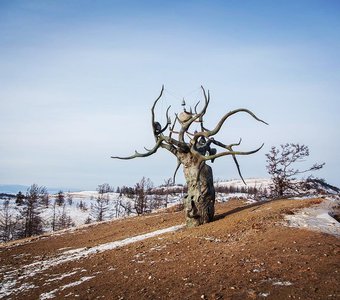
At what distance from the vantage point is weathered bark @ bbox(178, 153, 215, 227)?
13.1 meters

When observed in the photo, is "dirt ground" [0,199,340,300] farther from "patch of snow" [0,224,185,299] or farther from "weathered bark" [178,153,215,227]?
"weathered bark" [178,153,215,227]

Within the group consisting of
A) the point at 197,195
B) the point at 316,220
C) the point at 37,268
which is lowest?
the point at 37,268

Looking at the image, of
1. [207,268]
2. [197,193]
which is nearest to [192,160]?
[197,193]

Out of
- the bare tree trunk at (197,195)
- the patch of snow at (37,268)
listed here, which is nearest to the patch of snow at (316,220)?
the bare tree trunk at (197,195)

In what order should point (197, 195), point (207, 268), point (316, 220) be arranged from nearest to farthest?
point (207, 268), point (316, 220), point (197, 195)

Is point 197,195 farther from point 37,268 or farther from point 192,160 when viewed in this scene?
point 37,268

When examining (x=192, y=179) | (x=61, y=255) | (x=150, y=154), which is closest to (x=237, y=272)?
(x=192, y=179)

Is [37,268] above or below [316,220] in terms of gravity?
below

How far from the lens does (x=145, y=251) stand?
10180 mm

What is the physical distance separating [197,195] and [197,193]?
0.09 metres

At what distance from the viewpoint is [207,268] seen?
24.3ft

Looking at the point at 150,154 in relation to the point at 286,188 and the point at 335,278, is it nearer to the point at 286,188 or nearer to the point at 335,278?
the point at 335,278

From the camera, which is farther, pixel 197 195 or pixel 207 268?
pixel 197 195

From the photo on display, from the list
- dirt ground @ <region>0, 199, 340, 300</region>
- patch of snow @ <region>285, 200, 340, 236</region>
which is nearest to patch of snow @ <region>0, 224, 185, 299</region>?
dirt ground @ <region>0, 199, 340, 300</region>
